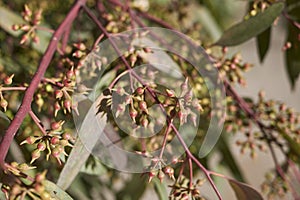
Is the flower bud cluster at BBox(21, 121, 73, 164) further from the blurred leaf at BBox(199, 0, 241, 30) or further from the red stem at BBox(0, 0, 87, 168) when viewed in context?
the blurred leaf at BBox(199, 0, 241, 30)

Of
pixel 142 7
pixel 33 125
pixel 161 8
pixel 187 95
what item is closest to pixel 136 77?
pixel 187 95

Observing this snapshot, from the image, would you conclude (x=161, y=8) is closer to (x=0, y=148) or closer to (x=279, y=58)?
(x=0, y=148)

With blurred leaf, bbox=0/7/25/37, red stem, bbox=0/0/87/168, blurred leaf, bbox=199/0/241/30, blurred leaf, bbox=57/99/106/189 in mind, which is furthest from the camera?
blurred leaf, bbox=199/0/241/30

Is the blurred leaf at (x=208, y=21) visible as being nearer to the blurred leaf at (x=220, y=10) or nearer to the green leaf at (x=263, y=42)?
the blurred leaf at (x=220, y=10)

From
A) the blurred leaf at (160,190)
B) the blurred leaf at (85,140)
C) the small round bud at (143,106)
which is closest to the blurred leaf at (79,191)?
the blurred leaf at (160,190)

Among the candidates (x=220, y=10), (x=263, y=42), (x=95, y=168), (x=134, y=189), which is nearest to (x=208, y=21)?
(x=220, y=10)

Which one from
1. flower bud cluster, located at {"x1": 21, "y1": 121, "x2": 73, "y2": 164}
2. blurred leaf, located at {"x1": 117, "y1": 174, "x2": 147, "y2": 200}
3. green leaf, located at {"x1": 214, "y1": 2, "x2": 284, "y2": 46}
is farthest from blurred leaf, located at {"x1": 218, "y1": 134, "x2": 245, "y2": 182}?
flower bud cluster, located at {"x1": 21, "y1": 121, "x2": 73, "y2": 164}

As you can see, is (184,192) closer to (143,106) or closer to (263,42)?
(143,106)
